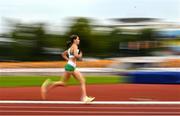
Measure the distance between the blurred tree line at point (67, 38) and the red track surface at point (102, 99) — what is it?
2700 cm

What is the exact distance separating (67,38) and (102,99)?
30.0 meters

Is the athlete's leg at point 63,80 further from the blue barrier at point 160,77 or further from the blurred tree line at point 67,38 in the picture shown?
the blurred tree line at point 67,38

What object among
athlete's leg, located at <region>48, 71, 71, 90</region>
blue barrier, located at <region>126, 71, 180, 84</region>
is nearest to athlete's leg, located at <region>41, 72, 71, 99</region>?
athlete's leg, located at <region>48, 71, 71, 90</region>

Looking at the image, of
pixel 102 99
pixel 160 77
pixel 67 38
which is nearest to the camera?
pixel 102 99

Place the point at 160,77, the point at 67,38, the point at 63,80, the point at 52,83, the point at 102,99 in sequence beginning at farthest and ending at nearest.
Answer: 1. the point at 67,38
2. the point at 160,77
3. the point at 102,99
4. the point at 52,83
5. the point at 63,80

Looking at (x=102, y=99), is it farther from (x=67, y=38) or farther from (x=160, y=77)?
(x=67, y=38)

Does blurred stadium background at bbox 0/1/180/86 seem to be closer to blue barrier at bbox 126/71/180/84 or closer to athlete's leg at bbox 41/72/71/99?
blue barrier at bbox 126/71/180/84

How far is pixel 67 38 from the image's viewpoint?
4150 centimetres

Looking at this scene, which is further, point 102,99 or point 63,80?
point 102,99

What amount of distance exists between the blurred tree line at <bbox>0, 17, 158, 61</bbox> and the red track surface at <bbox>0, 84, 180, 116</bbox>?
27.0 meters

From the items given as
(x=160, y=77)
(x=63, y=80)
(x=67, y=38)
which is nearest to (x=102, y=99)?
(x=63, y=80)

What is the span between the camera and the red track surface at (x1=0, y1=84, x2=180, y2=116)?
9172 mm

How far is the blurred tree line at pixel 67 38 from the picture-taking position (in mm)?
41375

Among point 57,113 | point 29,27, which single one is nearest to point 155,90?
point 57,113
